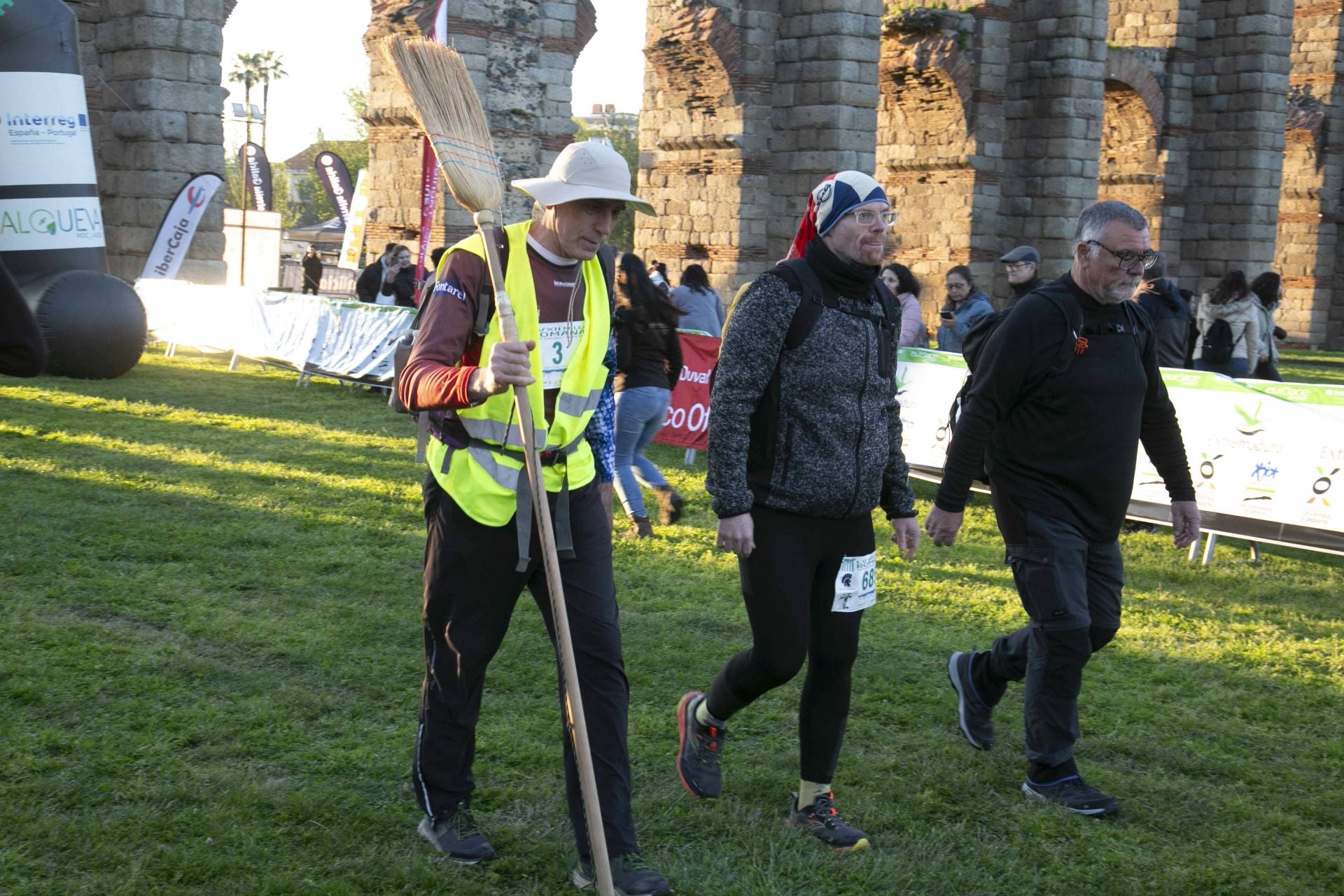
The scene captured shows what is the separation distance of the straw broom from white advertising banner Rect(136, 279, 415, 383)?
10173 mm

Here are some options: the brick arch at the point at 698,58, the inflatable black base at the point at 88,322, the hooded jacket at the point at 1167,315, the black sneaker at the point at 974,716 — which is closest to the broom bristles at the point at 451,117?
the black sneaker at the point at 974,716

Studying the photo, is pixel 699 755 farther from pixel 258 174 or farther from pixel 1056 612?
pixel 258 174

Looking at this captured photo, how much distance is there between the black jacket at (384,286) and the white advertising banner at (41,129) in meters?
4.57

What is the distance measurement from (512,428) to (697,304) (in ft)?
32.0

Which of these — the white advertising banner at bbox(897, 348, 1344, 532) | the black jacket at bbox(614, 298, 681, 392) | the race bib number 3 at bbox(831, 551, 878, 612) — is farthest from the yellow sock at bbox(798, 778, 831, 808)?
the black jacket at bbox(614, 298, 681, 392)

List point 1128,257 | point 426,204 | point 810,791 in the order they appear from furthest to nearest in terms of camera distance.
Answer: point 426,204
point 1128,257
point 810,791

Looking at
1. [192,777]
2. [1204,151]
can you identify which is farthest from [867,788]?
[1204,151]

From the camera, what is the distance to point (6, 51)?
39.3ft

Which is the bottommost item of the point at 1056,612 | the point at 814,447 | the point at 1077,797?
the point at 1077,797

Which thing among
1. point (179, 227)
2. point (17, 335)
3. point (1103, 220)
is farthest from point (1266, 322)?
point (179, 227)

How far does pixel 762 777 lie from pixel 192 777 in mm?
1894

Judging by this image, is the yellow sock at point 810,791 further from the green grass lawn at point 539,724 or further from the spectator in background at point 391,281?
the spectator in background at point 391,281

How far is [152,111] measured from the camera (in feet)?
56.5

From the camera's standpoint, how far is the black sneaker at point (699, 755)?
14.8 feet
